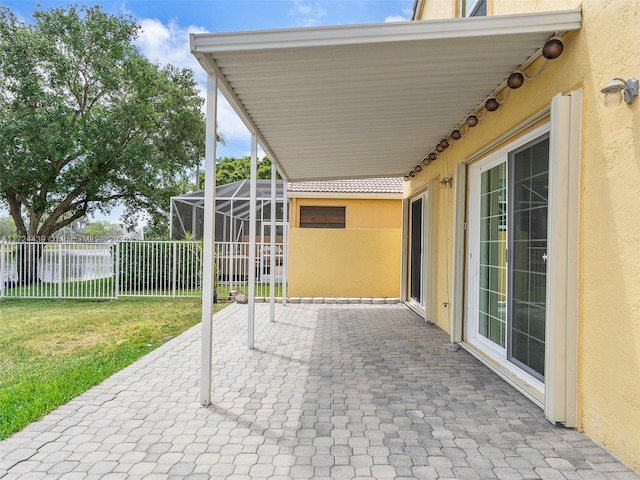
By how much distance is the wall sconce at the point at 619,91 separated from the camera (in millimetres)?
2555

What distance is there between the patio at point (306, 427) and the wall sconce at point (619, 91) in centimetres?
243

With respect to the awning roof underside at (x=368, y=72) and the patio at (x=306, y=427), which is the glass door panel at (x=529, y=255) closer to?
the patio at (x=306, y=427)

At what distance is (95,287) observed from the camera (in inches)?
440

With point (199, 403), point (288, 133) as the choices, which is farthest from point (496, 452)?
point (288, 133)

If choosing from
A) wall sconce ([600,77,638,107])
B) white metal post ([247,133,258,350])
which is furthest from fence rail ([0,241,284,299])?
wall sconce ([600,77,638,107])

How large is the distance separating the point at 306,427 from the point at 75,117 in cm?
1614

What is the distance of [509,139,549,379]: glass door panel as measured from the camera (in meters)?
3.80

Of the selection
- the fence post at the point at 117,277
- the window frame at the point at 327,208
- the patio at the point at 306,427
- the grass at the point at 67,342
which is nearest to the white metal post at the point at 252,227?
the patio at the point at 306,427

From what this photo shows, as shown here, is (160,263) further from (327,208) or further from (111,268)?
(327,208)

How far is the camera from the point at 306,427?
3201 millimetres

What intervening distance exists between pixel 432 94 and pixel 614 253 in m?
2.47

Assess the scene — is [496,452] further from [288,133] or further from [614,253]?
[288,133]

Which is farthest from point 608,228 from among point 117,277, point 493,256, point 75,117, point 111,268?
point 75,117

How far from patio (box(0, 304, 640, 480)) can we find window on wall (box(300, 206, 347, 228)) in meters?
8.04
